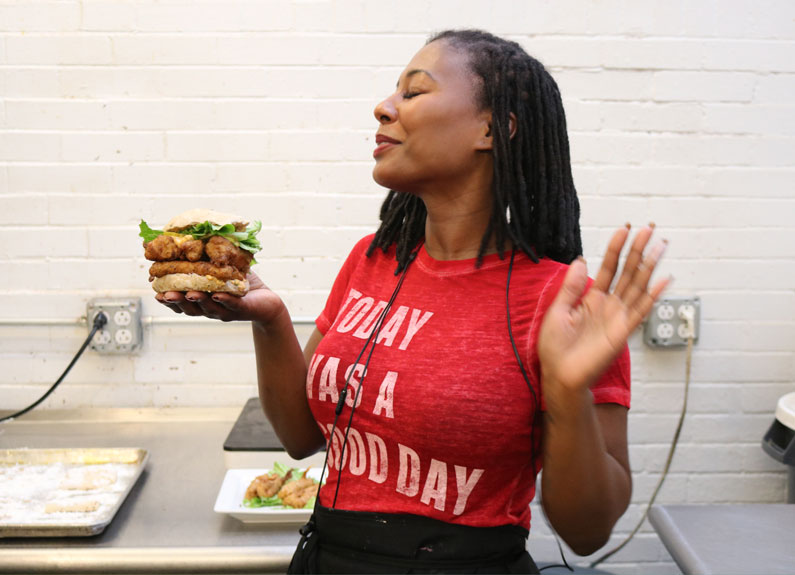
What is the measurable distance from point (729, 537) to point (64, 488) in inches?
67.5

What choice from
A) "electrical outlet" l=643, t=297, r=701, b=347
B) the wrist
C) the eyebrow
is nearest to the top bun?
the wrist

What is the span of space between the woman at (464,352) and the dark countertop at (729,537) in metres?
0.48

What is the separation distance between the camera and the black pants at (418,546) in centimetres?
127

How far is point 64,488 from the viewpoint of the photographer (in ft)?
6.71

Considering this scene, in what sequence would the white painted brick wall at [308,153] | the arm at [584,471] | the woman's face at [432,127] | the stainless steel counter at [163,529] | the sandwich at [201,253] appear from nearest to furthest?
the arm at [584,471] → the woman's face at [432,127] → the sandwich at [201,253] → the stainless steel counter at [163,529] → the white painted brick wall at [308,153]

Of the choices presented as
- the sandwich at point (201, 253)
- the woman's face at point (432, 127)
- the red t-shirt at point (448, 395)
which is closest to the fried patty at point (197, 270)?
the sandwich at point (201, 253)

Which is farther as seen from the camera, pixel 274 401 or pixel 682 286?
pixel 682 286

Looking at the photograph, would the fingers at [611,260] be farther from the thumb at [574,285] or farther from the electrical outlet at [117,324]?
the electrical outlet at [117,324]

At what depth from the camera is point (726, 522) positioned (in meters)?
1.83

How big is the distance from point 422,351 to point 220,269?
46 cm

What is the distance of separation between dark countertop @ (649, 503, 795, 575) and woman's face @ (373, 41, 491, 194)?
3.24ft

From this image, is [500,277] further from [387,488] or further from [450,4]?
[450,4]

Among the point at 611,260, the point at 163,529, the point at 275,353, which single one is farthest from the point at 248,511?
the point at 611,260

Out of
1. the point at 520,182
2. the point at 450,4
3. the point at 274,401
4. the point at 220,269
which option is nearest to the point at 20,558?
the point at 274,401
